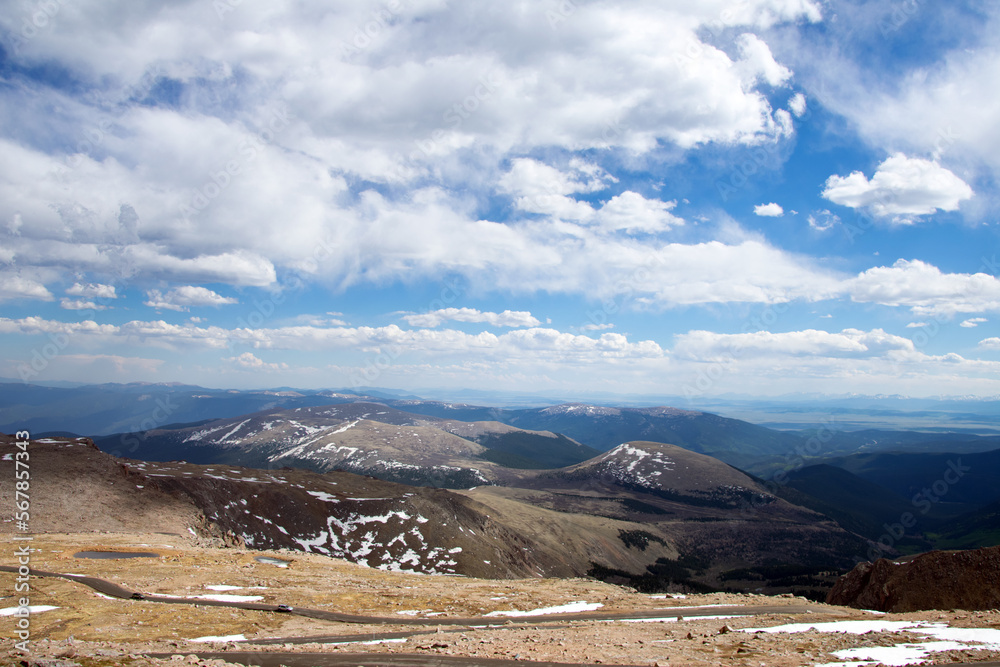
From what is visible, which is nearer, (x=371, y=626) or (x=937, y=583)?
(x=371, y=626)

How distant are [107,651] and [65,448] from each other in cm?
11872

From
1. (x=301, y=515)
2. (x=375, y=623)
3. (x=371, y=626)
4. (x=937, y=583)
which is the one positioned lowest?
(x=301, y=515)

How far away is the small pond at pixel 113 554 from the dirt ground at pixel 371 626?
1.54m

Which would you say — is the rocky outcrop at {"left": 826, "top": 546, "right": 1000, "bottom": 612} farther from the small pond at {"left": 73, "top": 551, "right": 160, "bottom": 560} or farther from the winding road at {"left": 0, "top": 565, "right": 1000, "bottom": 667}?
the small pond at {"left": 73, "top": 551, "right": 160, "bottom": 560}

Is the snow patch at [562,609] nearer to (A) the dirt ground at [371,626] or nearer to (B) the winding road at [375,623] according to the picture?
(A) the dirt ground at [371,626]

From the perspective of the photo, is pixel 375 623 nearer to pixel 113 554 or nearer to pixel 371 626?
pixel 371 626

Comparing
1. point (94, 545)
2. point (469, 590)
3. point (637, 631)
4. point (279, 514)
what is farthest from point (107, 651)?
point (279, 514)

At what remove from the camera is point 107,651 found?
83.5 feet

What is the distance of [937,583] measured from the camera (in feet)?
188

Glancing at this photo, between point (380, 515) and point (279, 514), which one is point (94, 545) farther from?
point (380, 515)

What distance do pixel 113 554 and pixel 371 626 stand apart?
1879 inches

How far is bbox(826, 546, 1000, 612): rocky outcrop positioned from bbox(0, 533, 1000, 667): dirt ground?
597 inches

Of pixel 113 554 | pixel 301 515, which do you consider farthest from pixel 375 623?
pixel 301 515

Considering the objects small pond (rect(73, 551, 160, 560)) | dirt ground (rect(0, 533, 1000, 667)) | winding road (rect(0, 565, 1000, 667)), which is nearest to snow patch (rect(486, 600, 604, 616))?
dirt ground (rect(0, 533, 1000, 667))
